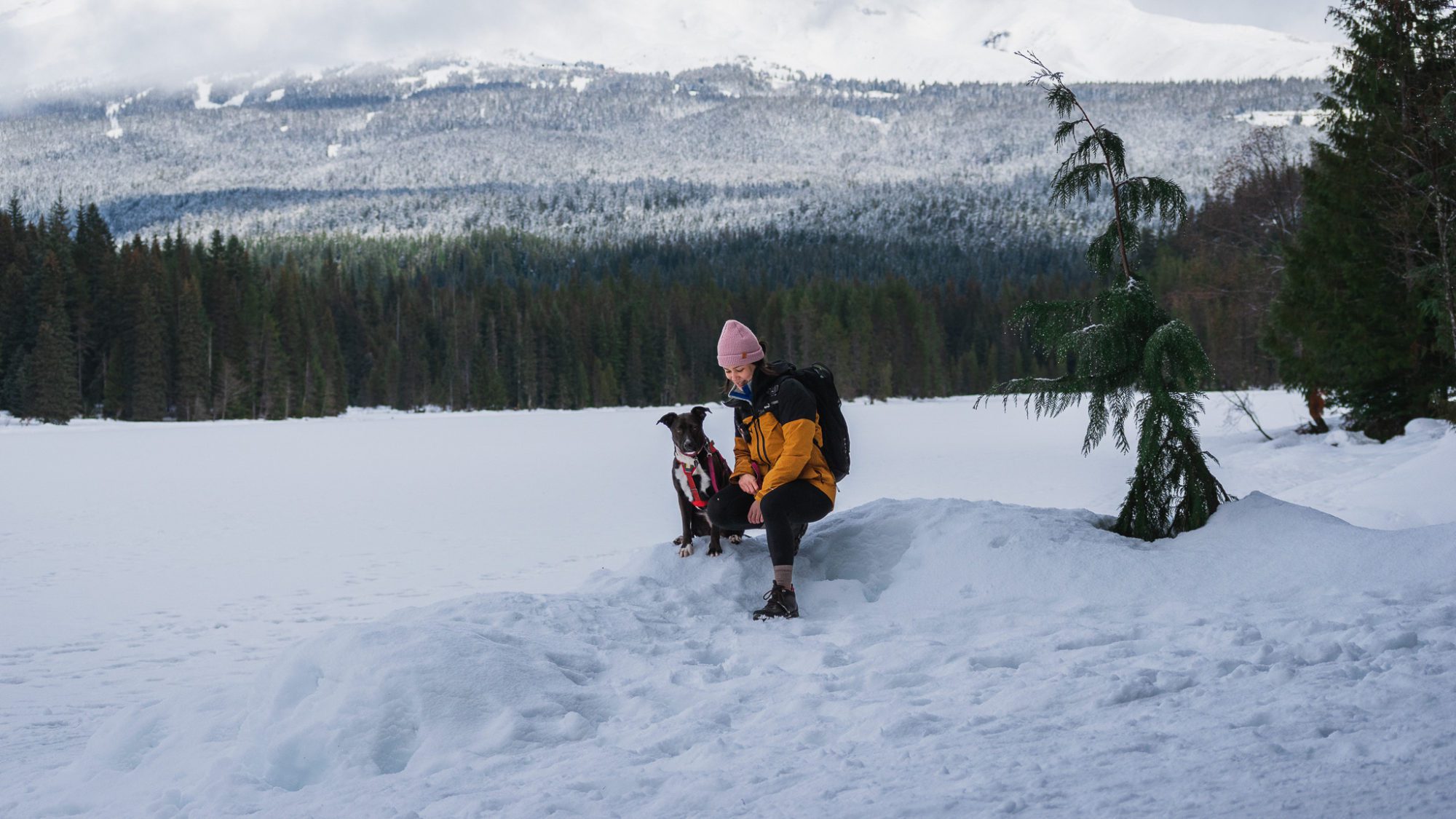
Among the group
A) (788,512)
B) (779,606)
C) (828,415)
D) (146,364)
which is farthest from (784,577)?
(146,364)

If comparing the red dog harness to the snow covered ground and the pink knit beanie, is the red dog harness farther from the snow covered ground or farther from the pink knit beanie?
the pink knit beanie

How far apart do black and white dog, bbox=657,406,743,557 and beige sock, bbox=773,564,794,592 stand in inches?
34.9

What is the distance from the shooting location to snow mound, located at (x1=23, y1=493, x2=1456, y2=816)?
3.11 m

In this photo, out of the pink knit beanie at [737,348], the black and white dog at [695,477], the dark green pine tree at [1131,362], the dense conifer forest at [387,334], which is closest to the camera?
the pink knit beanie at [737,348]

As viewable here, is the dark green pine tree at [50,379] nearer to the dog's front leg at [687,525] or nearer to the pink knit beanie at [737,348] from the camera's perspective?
the dog's front leg at [687,525]

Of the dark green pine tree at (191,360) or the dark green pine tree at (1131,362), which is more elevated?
the dark green pine tree at (191,360)

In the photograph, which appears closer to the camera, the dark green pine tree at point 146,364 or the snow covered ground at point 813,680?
the snow covered ground at point 813,680

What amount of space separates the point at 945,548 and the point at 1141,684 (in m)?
2.21

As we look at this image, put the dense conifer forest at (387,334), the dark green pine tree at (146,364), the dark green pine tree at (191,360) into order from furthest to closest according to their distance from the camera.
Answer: the dark green pine tree at (191,360), the dense conifer forest at (387,334), the dark green pine tree at (146,364)

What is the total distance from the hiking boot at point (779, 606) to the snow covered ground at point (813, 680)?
13 cm

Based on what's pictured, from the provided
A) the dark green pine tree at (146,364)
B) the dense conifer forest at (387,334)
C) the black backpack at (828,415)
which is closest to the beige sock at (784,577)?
the black backpack at (828,415)

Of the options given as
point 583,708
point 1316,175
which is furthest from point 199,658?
point 1316,175

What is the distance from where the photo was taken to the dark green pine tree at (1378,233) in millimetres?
15094

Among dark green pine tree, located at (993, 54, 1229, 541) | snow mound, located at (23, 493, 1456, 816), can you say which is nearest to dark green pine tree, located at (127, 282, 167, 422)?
snow mound, located at (23, 493, 1456, 816)
